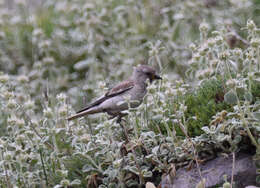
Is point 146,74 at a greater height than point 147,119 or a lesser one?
greater

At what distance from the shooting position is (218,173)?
3.86 m

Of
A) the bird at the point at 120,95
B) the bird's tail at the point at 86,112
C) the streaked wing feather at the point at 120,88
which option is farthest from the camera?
the streaked wing feather at the point at 120,88

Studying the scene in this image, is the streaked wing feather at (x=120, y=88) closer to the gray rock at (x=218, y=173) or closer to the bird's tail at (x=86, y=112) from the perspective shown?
the bird's tail at (x=86, y=112)

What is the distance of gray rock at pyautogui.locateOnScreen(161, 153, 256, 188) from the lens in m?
3.77

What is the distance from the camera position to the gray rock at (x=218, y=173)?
12.4 ft

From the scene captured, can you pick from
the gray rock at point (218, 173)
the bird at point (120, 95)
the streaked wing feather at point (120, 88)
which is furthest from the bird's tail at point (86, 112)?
the gray rock at point (218, 173)

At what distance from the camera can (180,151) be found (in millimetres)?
4004

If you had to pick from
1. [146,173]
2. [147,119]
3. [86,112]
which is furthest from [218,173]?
[86,112]

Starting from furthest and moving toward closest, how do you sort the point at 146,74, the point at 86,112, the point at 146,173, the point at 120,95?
the point at 146,74 → the point at 120,95 → the point at 86,112 → the point at 146,173

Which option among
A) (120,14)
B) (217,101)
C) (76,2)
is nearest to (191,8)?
(120,14)

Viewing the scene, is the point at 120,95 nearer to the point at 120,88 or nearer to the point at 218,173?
the point at 120,88

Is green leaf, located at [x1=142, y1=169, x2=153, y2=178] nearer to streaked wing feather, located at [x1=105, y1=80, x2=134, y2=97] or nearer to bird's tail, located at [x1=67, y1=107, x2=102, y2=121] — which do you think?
bird's tail, located at [x1=67, y1=107, x2=102, y2=121]

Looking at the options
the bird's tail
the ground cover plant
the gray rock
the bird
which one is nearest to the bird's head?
the bird

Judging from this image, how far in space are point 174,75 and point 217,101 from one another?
9.11 ft
